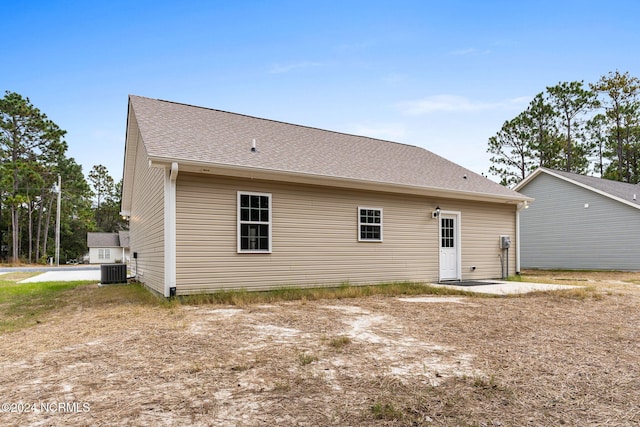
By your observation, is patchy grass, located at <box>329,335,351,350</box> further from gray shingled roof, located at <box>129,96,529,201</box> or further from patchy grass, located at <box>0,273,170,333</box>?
gray shingled roof, located at <box>129,96,529,201</box>

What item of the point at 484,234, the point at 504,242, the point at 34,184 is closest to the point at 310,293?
the point at 484,234

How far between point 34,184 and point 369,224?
34.1 meters

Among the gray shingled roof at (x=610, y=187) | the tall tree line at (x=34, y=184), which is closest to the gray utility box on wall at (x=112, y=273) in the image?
the gray shingled roof at (x=610, y=187)

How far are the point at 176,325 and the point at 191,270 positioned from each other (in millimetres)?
2439

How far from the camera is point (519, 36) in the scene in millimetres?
13953

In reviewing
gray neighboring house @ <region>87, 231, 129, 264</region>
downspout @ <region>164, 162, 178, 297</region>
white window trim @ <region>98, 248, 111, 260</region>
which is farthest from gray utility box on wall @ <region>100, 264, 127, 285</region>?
white window trim @ <region>98, 248, 111, 260</region>

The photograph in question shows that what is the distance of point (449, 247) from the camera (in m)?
11.5

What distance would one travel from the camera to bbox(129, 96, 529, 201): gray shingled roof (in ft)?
27.0

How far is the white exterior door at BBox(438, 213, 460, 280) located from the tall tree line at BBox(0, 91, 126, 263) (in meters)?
29.3

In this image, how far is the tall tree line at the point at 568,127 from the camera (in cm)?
2852

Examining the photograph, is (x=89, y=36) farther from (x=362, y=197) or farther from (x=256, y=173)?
(x=362, y=197)

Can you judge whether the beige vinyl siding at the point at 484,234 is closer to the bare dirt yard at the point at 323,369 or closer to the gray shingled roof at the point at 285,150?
the gray shingled roof at the point at 285,150

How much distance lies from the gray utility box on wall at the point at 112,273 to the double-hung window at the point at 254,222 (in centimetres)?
634

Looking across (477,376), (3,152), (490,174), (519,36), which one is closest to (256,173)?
(477,376)
